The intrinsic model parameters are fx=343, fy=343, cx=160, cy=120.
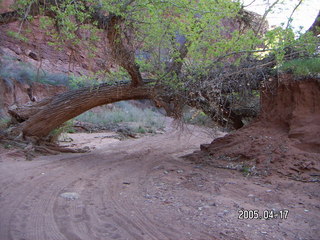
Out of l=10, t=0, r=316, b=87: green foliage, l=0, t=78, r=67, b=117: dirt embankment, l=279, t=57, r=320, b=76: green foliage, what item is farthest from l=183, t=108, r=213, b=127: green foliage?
l=0, t=78, r=67, b=117: dirt embankment

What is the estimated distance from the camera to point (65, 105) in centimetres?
903

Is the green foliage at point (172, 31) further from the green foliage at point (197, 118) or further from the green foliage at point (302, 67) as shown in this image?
the green foliage at point (197, 118)

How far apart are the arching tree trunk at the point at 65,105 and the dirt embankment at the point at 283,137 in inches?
102

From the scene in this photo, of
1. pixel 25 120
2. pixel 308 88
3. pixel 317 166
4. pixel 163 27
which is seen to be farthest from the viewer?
pixel 25 120

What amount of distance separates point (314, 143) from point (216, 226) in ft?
11.8

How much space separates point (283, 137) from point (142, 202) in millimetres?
3676

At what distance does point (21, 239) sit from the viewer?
3219 millimetres

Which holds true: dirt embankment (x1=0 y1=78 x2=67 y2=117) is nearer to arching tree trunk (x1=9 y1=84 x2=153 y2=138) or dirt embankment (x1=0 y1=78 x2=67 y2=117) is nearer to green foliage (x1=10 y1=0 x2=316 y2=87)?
arching tree trunk (x1=9 y1=84 x2=153 y2=138)

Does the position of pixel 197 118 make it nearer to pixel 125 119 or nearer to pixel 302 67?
pixel 302 67

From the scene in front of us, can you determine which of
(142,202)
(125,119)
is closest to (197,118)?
(142,202)

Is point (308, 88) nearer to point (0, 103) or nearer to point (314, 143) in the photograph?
point (314, 143)

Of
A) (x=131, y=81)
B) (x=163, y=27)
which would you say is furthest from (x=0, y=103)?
(x=163, y=27)

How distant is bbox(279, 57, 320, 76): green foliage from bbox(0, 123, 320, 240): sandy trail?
7.84 ft

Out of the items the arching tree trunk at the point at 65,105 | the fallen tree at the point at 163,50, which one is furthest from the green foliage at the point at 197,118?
the arching tree trunk at the point at 65,105
